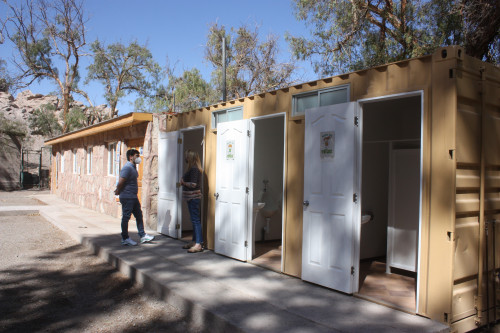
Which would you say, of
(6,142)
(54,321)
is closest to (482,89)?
(54,321)

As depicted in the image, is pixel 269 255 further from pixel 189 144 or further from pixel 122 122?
pixel 122 122

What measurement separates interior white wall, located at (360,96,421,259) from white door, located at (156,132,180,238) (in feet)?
12.5

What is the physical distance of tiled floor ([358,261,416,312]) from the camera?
14.8ft

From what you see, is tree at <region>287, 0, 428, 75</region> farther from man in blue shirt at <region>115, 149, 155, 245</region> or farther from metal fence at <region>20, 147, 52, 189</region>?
metal fence at <region>20, 147, 52, 189</region>

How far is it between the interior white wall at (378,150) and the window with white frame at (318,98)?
1.48m

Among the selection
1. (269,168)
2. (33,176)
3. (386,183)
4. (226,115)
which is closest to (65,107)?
(33,176)

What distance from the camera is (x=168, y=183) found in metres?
8.57

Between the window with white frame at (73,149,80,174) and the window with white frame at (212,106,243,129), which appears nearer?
the window with white frame at (212,106,243,129)

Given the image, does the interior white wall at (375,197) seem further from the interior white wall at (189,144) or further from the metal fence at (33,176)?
the metal fence at (33,176)

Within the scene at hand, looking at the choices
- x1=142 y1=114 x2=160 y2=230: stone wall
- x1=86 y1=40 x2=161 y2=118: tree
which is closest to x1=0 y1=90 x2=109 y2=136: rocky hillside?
x1=86 y1=40 x2=161 y2=118: tree

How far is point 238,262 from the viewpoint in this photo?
21.0 ft

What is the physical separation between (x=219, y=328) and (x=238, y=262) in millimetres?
2472

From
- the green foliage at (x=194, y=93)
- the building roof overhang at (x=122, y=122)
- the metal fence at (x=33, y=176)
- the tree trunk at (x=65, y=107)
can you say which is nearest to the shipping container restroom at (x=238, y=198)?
the building roof overhang at (x=122, y=122)

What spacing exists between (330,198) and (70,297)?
143 inches
